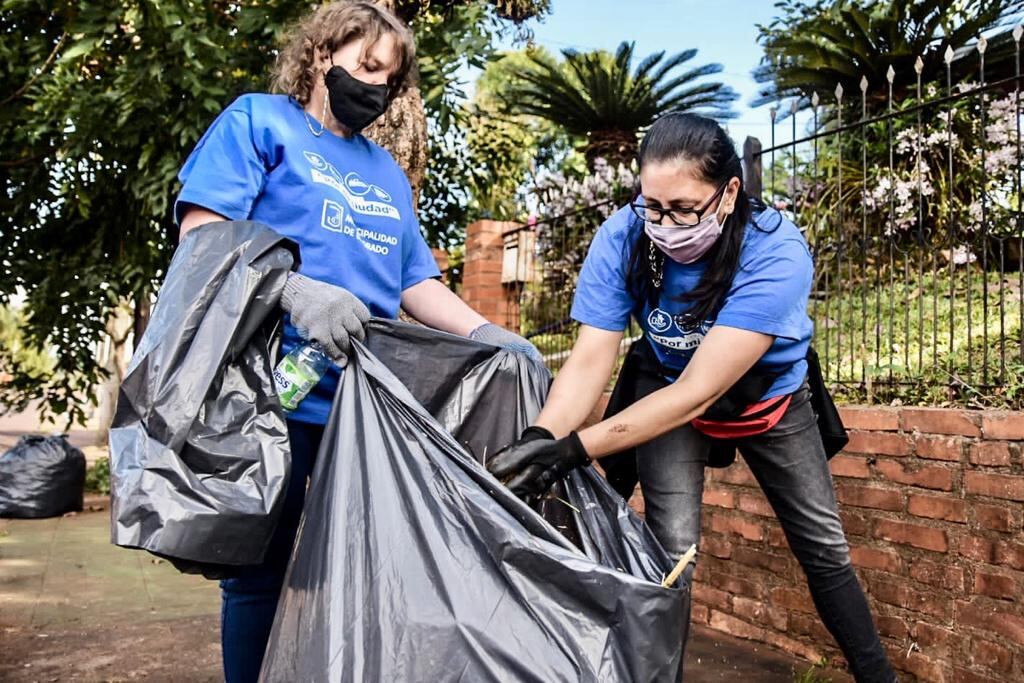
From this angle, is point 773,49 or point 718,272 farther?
point 773,49

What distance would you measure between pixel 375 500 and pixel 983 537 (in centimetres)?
220

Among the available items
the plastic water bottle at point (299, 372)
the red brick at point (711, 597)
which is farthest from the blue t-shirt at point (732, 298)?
the red brick at point (711, 597)

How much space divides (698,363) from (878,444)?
1476 mm

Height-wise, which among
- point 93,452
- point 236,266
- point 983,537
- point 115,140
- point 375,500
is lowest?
point 93,452

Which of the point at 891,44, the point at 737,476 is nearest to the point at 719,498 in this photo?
the point at 737,476

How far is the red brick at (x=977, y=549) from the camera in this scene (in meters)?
3.10

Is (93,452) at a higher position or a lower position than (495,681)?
lower

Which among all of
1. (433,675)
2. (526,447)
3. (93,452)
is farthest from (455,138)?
(93,452)

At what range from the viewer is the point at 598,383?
246cm

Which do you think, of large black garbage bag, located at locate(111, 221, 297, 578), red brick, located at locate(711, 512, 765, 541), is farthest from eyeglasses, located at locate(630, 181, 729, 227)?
red brick, located at locate(711, 512, 765, 541)

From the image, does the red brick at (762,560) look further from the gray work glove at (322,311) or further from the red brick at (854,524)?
the gray work glove at (322,311)

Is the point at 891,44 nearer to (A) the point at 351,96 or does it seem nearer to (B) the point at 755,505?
(B) the point at 755,505

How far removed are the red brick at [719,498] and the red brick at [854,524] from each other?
535 millimetres

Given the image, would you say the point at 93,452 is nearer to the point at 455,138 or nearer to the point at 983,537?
the point at 455,138
